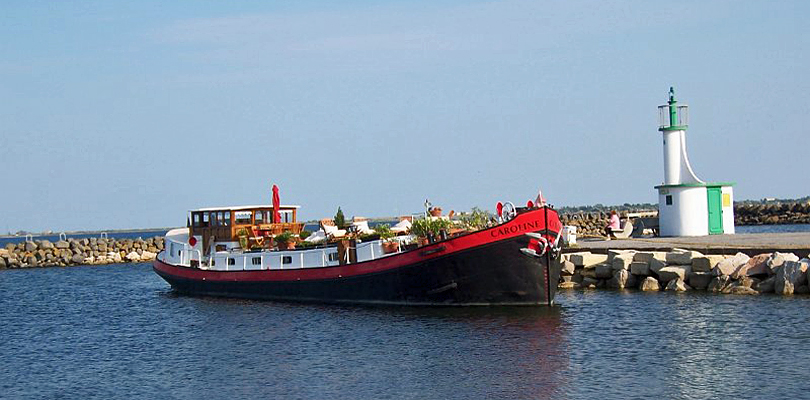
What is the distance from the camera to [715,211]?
40.6 metres

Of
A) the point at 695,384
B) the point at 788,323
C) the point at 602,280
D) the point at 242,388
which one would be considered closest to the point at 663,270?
the point at 602,280

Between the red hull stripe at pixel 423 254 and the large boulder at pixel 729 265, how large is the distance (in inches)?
218

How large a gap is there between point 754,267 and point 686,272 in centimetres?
225

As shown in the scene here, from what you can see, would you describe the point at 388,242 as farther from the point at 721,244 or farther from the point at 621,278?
the point at 721,244

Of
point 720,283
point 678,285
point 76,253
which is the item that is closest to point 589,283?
point 678,285

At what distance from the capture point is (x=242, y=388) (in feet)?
67.1

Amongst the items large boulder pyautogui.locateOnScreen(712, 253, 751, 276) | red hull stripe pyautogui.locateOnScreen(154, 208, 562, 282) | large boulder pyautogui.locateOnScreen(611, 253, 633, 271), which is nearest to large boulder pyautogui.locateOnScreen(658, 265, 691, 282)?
large boulder pyautogui.locateOnScreen(712, 253, 751, 276)

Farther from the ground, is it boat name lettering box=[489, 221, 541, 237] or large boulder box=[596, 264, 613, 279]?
boat name lettering box=[489, 221, 541, 237]

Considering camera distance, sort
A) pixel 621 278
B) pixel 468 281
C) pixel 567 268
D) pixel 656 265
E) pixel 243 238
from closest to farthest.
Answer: pixel 468 281 < pixel 656 265 < pixel 621 278 < pixel 567 268 < pixel 243 238

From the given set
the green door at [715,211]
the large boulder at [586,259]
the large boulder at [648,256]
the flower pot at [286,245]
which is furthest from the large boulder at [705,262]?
the flower pot at [286,245]

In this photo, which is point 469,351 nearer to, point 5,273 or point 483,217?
point 483,217

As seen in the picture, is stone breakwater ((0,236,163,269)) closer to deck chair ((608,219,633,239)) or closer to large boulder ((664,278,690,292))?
deck chair ((608,219,633,239))

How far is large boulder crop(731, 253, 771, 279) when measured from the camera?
29594 mm

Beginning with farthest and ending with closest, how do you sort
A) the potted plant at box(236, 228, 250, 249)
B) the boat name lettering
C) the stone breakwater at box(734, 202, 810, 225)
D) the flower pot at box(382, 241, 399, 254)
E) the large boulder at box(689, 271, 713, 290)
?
the stone breakwater at box(734, 202, 810, 225) → the potted plant at box(236, 228, 250, 249) → the flower pot at box(382, 241, 399, 254) → the large boulder at box(689, 271, 713, 290) → the boat name lettering
